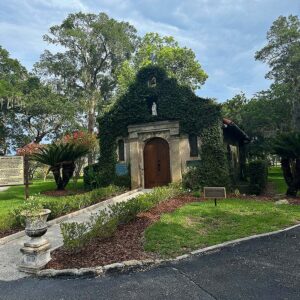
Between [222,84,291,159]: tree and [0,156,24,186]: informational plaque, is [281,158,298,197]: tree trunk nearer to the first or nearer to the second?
[0,156,24,186]: informational plaque

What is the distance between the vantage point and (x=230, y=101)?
40500 mm

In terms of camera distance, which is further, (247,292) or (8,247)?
(8,247)

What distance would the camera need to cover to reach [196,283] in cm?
494

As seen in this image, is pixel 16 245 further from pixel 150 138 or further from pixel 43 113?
pixel 43 113

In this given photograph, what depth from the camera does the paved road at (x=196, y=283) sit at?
180 inches

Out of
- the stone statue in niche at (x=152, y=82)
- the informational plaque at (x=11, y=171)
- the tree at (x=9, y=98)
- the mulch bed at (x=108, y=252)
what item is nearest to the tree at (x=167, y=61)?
the tree at (x=9, y=98)

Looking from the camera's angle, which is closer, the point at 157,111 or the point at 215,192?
the point at 215,192

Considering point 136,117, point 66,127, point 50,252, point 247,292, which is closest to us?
point 247,292

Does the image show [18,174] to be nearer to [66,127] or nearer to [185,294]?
[185,294]

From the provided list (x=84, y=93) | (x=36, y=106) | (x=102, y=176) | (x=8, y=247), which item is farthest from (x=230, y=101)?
(x=8, y=247)

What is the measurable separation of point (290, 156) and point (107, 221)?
9.36m

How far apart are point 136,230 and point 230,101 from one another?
116 feet

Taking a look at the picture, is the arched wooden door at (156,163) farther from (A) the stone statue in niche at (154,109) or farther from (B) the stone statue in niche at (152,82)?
(B) the stone statue in niche at (152,82)

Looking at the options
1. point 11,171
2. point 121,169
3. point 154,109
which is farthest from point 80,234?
point 154,109
